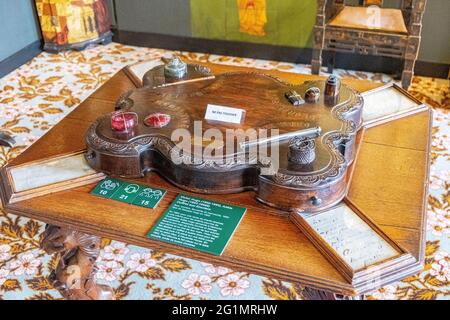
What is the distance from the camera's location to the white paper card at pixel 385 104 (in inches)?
71.2

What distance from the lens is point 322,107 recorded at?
1685 millimetres

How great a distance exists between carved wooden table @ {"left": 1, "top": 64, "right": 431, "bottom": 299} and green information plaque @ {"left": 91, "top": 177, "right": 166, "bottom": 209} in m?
0.02

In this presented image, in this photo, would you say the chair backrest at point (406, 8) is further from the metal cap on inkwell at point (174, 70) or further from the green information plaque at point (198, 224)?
the green information plaque at point (198, 224)

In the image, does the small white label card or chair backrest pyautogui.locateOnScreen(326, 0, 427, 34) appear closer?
the small white label card

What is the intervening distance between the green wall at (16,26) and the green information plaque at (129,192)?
2.22 m

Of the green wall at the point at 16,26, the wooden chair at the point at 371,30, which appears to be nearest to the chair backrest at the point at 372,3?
the wooden chair at the point at 371,30

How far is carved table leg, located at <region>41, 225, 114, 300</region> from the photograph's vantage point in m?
1.42

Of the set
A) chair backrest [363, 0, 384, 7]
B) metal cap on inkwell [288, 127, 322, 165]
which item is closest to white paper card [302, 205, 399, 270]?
metal cap on inkwell [288, 127, 322, 165]

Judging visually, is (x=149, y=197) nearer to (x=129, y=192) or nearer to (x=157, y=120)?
(x=129, y=192)

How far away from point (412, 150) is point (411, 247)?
18.5 inches

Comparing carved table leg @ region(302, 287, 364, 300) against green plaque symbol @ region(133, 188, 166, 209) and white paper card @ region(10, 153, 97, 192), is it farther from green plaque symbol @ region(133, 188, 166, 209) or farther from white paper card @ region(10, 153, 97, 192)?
white paper card @ region(10, 153, 97, 192)
